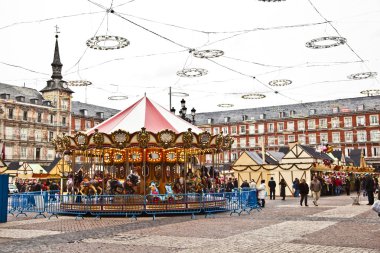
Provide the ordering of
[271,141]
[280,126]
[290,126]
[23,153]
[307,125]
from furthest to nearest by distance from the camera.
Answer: [271,141], [280,126], [290,126], [307,125], [23,153]

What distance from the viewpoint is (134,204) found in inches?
620

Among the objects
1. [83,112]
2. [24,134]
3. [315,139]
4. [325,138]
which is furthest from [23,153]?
[325,138]

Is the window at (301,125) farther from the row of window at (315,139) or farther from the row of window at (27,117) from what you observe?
the row of window at (27,117)

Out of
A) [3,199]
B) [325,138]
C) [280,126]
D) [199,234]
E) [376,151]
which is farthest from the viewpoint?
[280,126]

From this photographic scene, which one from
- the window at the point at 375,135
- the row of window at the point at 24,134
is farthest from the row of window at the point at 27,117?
the window at the point at 375,135

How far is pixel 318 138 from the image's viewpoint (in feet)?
230

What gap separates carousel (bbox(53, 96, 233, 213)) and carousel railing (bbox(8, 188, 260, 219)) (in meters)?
0.04

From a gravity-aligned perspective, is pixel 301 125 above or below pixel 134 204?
above

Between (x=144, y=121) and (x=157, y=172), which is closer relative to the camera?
(x=144, y=121)

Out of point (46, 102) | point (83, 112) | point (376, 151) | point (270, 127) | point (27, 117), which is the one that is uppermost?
point (46, 102)

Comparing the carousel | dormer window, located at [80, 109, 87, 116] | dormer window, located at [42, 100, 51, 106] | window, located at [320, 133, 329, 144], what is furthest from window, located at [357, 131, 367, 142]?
the carousel

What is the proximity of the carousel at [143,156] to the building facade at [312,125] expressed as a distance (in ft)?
142

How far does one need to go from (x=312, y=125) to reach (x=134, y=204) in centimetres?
5933

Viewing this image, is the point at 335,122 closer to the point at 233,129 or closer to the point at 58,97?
the point at 233,129
